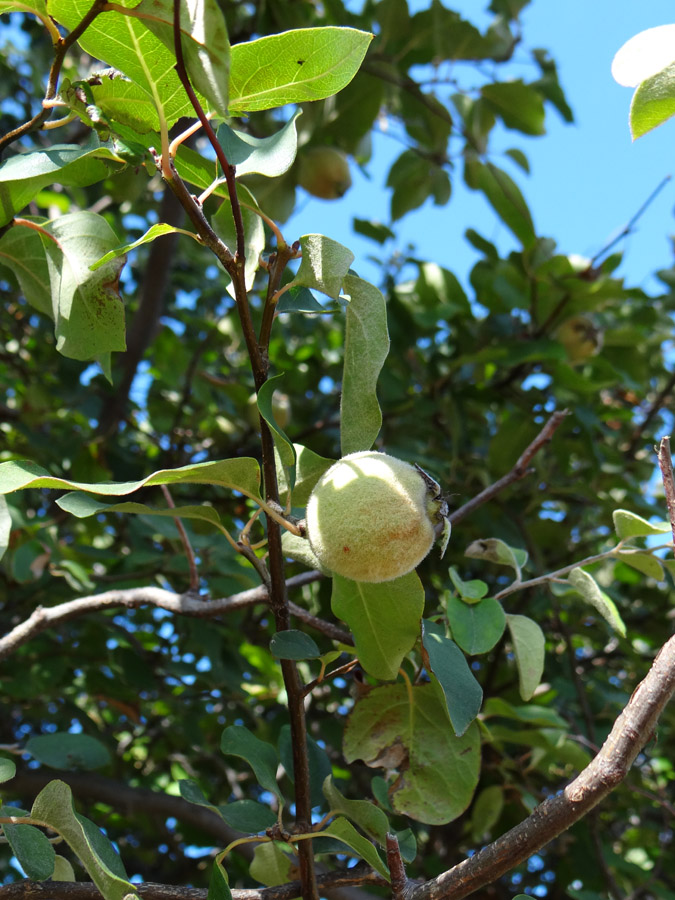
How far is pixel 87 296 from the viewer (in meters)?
1.21

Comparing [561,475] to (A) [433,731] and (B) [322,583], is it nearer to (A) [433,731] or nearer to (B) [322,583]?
(B) [322,583]

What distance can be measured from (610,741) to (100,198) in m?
2.99

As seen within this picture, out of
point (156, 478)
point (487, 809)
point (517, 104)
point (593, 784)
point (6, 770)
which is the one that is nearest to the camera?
point (593, 784)

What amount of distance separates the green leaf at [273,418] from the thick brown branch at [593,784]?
0.44m

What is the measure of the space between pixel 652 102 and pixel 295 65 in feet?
1.31

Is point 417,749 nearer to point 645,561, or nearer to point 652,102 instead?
point 645,561

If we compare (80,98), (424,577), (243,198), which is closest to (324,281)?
(243,198)

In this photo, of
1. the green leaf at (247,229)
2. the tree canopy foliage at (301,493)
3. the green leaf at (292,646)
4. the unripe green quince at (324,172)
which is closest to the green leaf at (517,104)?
the tree canopy foliage at (301,493)

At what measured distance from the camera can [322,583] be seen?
2.28 meters

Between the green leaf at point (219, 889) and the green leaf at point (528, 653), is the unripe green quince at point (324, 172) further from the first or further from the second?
the green leaf at point (219, 889)

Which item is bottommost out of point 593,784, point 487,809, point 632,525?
point 487,809

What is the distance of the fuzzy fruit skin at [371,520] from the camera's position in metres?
0.92

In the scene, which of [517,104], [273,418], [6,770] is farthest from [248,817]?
[517,104]

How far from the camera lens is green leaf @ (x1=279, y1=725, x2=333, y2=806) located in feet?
4.02
